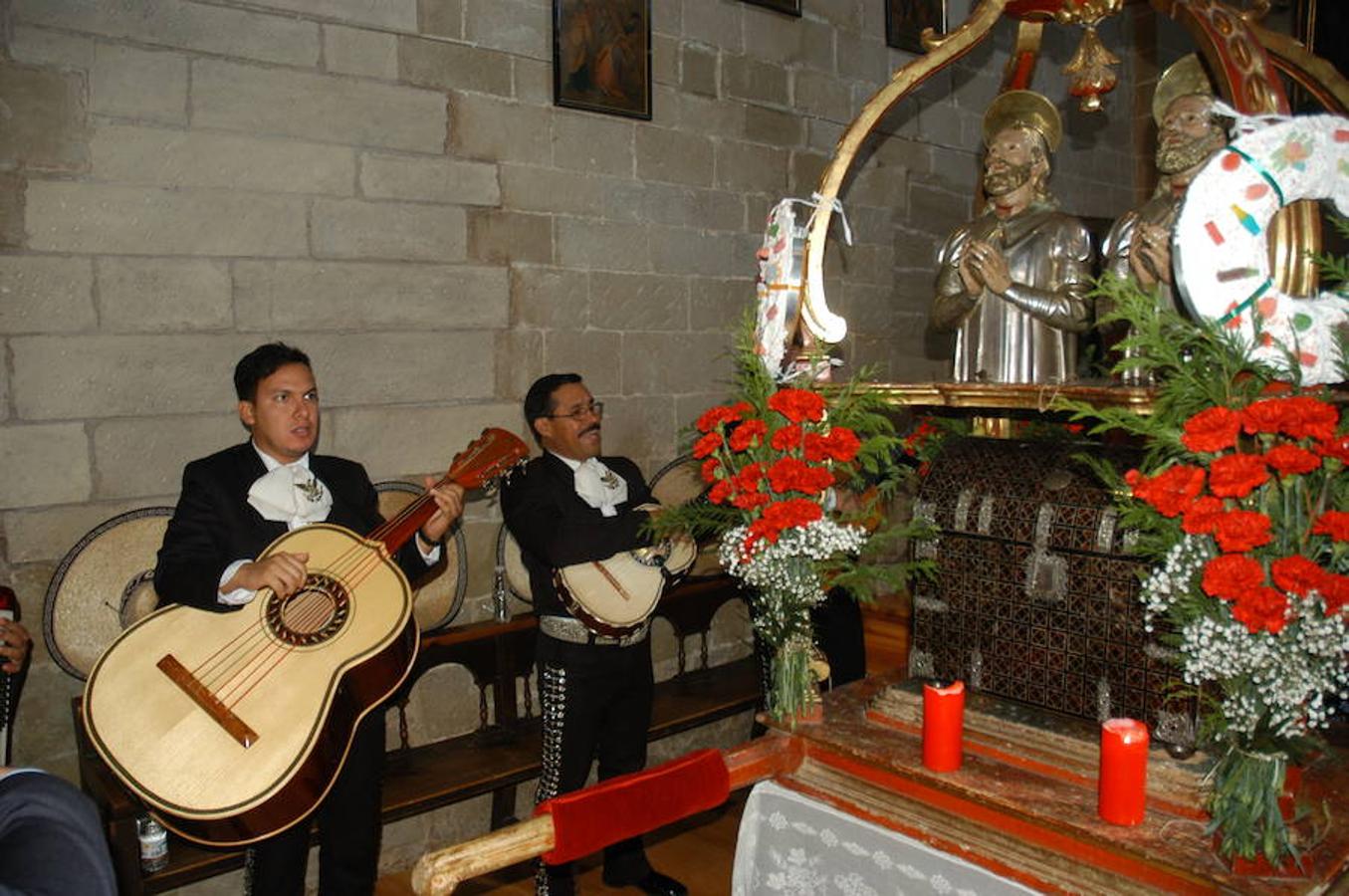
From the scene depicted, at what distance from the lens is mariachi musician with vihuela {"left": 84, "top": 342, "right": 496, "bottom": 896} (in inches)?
97.6

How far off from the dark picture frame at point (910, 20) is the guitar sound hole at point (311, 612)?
4.39 m

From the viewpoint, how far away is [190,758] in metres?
2.47

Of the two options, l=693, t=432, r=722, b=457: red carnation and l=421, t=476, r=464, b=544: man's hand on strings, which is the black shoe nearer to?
l=421, t=476, r=464, b=544: man's hand on strings

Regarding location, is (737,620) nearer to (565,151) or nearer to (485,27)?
(565,151)

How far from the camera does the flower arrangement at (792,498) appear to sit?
2332mm

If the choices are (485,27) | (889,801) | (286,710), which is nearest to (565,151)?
(485,27)

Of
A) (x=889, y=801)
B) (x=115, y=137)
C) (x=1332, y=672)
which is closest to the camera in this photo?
(x=1332, y=672)

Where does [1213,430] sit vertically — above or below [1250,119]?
below

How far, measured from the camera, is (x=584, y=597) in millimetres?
3268

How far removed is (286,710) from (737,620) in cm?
280

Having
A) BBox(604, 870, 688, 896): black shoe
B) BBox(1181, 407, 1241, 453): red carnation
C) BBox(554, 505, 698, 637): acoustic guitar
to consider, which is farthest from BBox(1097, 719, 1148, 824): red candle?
BBox(604, 870, 688, 896): black shoe

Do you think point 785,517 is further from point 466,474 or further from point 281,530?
point 281,530

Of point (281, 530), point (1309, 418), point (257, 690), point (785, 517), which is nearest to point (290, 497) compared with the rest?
point (281, 530)

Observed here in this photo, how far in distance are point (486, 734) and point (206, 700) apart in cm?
157
